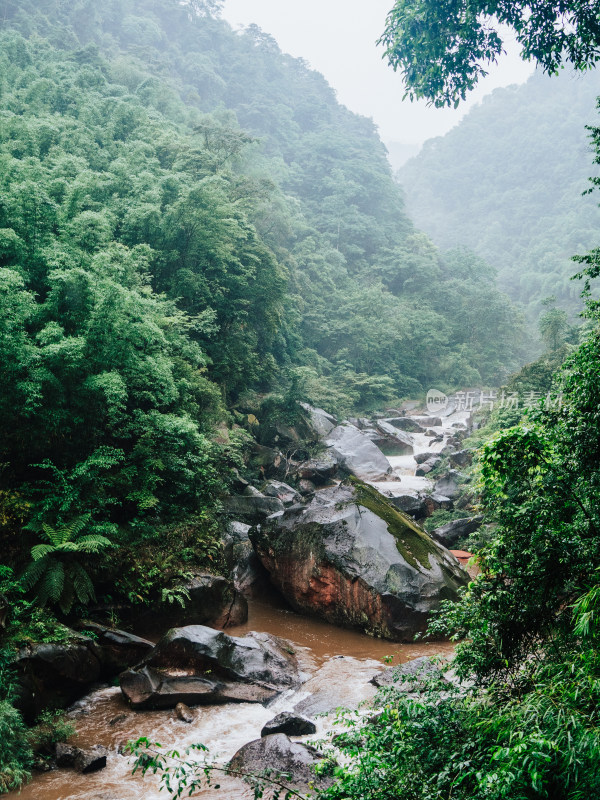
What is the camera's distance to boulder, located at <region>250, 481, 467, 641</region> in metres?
9.92

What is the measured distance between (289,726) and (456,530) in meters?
9.41

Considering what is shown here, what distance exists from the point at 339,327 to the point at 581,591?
32.5 meters

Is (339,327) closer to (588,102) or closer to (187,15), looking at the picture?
(187,15)

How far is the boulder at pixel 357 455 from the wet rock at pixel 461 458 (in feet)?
8.70

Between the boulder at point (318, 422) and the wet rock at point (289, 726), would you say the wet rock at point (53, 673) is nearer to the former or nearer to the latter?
the wet rock at point (289, 726)

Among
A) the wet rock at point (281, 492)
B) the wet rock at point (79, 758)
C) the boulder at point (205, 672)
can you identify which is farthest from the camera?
the wet rock at point (281, 492)

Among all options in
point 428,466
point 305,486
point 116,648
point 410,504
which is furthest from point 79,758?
point 428,466

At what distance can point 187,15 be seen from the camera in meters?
60.9

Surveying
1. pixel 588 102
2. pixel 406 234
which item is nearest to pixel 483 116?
pixel 588 102

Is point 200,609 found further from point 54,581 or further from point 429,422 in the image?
point 429,422

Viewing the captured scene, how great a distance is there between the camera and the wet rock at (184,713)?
7297 mm

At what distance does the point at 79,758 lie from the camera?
613cm

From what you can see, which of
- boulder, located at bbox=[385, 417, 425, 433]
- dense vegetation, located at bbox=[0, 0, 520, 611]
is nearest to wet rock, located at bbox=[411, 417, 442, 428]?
boulder, located at bbox=[385, 417, 425, 433]

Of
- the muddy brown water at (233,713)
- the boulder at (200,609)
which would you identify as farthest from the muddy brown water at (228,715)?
the boulder at (200,609)
